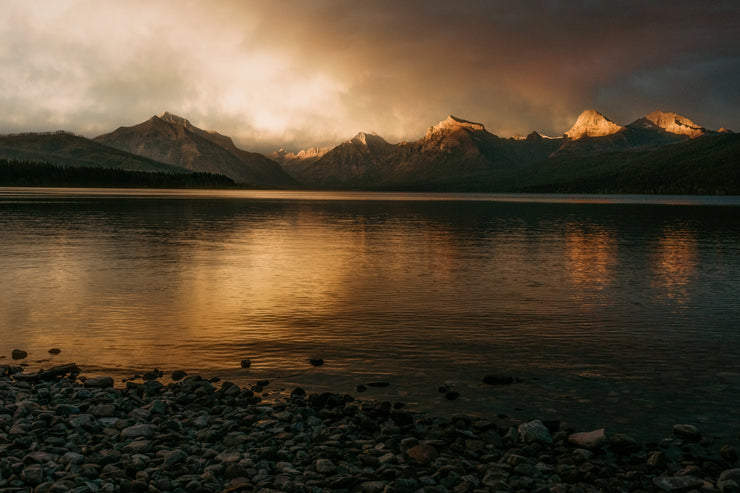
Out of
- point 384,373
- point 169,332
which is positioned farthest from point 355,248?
Result: point 384,373

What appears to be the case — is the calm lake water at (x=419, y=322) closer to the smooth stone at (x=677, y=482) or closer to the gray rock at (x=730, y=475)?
the gray rock at (x=730, y=475)

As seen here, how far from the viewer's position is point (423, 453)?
12781 millimetres

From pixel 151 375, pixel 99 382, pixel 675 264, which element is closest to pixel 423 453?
pixel 151 375

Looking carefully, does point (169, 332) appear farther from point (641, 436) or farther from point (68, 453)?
point (641, 436)

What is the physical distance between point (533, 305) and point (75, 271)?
99.0 feet

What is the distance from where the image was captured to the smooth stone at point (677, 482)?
38.2 ft

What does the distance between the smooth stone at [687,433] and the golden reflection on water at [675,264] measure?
1870 cm

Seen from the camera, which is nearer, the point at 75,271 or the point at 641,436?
the point at 641,436

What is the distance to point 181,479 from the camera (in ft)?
38.1

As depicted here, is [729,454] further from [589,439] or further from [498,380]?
[498,380]

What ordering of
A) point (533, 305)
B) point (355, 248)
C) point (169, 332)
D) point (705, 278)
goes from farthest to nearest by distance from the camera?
point (355, 248), point (705, 278), point (533, 305), point (169, 332)

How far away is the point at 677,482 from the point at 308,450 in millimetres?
7724

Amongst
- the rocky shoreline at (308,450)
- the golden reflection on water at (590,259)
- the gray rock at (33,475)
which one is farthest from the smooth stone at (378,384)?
the golden reflection on water at (590,259)

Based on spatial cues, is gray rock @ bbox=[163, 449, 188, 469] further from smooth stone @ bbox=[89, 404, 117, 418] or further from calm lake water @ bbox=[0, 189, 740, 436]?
calm lake water @ bbox=[0, 189, 740, 436]
